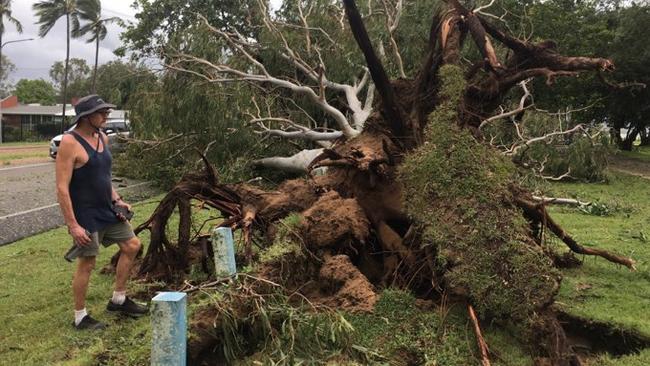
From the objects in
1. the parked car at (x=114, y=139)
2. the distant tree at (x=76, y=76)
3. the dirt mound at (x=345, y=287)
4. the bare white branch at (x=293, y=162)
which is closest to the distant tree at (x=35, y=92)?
the distant tree at (x=76, y=76)

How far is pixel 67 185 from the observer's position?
3.91 meters

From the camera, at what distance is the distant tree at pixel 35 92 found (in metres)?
77.1

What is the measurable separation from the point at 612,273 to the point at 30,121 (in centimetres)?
5286

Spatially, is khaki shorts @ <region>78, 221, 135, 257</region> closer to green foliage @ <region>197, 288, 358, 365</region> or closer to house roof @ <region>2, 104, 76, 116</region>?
green foliage @ <region>197, 288, 358, 365</region>

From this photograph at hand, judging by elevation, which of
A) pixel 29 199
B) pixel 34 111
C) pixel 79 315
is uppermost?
pixel 79 315

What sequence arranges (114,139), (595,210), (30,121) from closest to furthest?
(595,210), (114,139), (30,121)

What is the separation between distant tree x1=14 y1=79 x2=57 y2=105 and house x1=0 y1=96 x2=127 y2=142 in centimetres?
2103

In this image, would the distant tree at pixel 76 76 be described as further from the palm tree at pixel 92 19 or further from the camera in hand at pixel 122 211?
the camera in hand at pixel 122 211

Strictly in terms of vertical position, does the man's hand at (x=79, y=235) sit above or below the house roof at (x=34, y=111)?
above

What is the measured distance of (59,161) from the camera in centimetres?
391

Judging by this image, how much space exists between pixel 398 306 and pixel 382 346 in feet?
1.65

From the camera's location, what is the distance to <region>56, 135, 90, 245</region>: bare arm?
3.87 metres

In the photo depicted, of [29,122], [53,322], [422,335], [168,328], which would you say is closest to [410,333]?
[422,335]

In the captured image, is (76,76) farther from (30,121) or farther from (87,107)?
(87,107)
